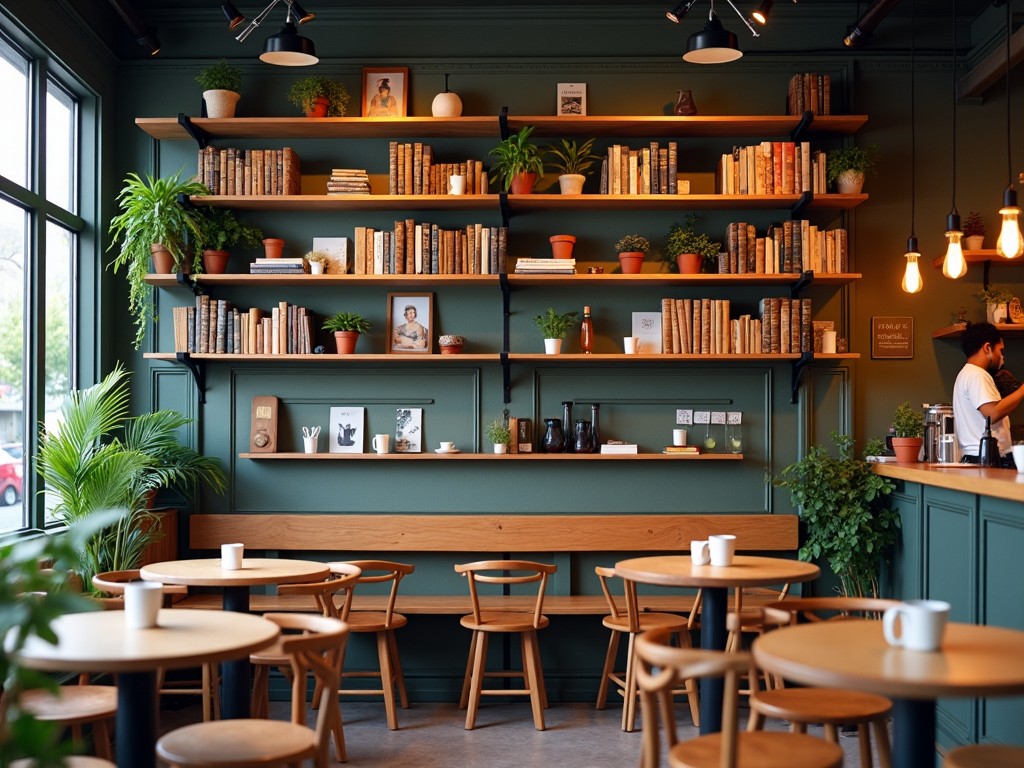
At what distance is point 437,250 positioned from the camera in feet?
19.7

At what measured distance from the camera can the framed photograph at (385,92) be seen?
20.3 feet

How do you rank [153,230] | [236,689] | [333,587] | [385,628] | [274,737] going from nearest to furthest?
[274,737], [236,689], [333,587], [385,628], [153,230]

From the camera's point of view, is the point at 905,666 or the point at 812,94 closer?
the point at 905,666

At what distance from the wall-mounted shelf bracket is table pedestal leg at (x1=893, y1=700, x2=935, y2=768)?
480 centimetres

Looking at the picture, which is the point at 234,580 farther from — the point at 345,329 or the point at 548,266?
the point at 548,266

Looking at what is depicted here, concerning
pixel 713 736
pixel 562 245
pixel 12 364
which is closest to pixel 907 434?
pixel 562 245

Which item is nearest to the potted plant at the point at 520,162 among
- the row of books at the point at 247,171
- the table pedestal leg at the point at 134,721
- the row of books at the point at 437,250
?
the row of books at the point at 437,250

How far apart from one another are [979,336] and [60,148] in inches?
202

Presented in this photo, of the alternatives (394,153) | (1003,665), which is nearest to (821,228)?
(394,153)

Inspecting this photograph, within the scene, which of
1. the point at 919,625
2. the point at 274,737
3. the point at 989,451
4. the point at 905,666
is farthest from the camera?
the point at 989,451

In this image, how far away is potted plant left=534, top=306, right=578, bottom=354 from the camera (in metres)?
6.02

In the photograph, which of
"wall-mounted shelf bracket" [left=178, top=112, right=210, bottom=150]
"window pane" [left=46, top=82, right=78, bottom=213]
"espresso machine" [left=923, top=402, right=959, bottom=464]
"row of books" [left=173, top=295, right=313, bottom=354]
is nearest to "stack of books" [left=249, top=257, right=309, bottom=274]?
"row of books" [left=173, top=295, right=313, bottom=354]

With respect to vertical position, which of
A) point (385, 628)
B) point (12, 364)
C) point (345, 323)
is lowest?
point (385, 628)

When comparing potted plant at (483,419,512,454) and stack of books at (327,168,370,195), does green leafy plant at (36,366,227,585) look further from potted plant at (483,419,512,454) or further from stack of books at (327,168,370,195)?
potted plant at (483,419,512,454)
